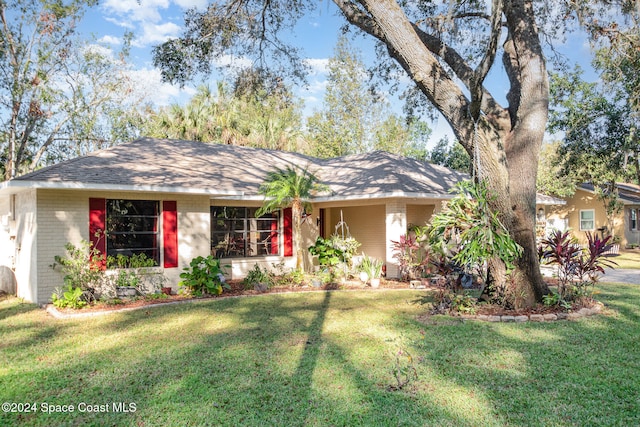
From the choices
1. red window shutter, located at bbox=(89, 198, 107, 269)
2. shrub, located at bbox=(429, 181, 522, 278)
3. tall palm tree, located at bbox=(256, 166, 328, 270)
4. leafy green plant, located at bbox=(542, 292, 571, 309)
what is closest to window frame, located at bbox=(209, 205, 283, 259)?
tall palm tree, located at bbox=(256, 166, 328, 270)

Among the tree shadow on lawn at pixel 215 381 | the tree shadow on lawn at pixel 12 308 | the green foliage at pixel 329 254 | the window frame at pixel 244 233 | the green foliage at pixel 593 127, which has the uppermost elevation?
the green foliage at pixel 593 127

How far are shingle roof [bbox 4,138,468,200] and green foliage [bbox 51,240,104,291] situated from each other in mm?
1498

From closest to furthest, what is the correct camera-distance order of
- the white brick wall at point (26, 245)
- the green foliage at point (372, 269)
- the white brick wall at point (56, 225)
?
1. the white brick wall at point (56, 225)
2. the white brick wall at point (26, 245)
3. the green foliage at point (372, 269)

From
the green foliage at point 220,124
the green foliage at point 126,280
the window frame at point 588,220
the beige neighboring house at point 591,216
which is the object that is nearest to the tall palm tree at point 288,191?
the green foliage at point 126,280

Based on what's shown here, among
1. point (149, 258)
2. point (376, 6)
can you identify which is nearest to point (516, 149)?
point (376, 6)

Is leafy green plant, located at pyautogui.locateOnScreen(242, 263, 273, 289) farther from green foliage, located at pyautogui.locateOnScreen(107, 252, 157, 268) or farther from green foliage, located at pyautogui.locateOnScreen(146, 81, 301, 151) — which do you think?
green foliage, located at pyautogui.locateOnScreen(146, 81, 301, 151)

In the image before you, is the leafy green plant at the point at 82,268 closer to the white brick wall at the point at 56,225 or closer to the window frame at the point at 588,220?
the white brick wall at the point at 56,225

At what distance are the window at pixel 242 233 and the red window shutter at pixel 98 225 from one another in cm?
333

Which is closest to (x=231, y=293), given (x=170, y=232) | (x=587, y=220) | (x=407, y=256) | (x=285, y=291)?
(x=285, y=291)

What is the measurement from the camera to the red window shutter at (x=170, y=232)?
10852 millimetres

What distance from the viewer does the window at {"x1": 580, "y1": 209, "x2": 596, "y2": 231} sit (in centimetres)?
2462

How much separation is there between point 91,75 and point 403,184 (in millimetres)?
18027

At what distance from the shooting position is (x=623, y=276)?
42.7 feet

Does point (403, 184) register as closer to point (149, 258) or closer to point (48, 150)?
point (149, 258)
